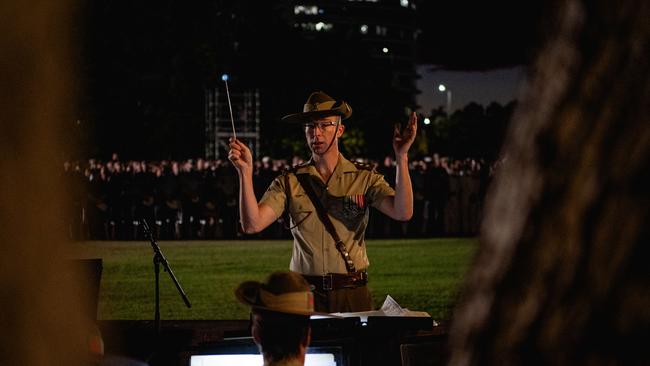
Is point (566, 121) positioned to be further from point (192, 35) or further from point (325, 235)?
point (192, 35)

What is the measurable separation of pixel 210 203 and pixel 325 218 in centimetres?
1841

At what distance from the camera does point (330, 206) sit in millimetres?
6098

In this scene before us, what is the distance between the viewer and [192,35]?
46.8 metres

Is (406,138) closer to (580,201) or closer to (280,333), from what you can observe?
(280,333)

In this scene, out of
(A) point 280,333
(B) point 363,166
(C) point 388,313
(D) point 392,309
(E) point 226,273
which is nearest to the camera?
(A) point 280,333

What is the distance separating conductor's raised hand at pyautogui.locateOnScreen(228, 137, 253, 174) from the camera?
562 cm

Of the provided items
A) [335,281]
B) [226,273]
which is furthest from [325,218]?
[226,273]

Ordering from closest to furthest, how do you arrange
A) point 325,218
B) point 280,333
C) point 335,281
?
point 280,333 < point 335,281 < point 325,218

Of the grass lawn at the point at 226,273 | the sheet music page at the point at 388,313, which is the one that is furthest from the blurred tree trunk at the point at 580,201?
the grass lawn at the point at 226,273

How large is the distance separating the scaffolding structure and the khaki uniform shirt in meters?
31.8

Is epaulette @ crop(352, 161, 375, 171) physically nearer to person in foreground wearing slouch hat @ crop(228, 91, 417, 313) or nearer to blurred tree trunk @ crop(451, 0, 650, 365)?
person in foreground wearing slouch hat @ crop(228, 91, 417, 313)

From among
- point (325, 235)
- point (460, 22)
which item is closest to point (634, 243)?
point (460, 22)

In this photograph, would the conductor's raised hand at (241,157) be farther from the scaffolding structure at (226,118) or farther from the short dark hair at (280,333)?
the scaffolding structure at (226,118)

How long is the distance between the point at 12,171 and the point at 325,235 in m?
4.12
